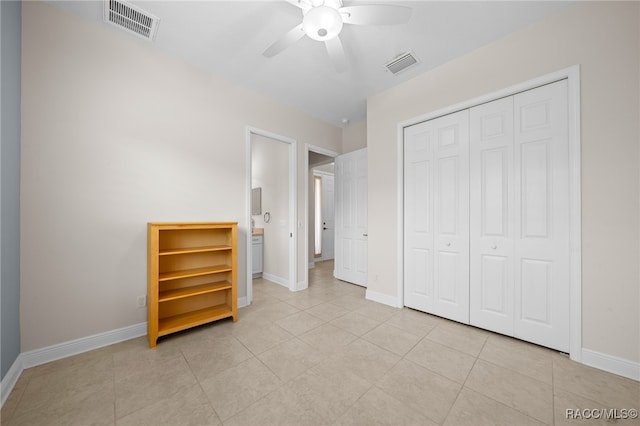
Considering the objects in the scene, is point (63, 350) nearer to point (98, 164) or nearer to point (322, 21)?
point (98, 164)

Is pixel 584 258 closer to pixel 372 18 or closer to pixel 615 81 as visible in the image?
pixel 615 81

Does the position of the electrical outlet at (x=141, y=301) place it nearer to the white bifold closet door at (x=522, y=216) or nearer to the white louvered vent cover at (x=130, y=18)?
the white louvered vent cover at (x=130, y=18)

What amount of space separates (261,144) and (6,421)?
4327 millimetres

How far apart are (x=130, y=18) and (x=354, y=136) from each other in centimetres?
332

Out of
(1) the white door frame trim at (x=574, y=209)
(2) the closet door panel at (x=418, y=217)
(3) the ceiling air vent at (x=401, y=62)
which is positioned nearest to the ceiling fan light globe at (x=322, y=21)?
(3) the ceiling air vent at (x=401, y=62)

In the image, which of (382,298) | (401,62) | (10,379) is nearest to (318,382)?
(382,298)

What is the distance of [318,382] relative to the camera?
165 cm

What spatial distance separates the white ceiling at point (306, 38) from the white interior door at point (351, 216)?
1314 millimetres

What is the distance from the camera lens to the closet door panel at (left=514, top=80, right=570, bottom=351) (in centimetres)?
199

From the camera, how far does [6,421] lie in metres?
1.30

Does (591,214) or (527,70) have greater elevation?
(527,70)

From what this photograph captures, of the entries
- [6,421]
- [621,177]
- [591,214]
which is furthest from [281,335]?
[621,177]

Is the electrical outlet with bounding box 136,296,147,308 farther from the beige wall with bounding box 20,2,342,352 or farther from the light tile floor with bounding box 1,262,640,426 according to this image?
the light tile floor with bounding box 1,262,640,426

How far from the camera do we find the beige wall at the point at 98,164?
6.10ft
